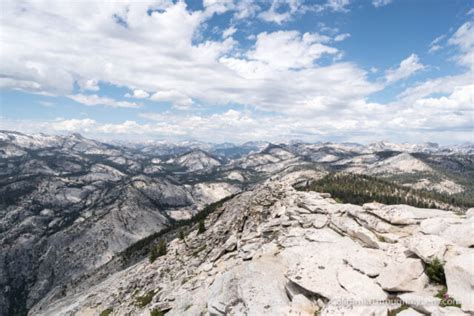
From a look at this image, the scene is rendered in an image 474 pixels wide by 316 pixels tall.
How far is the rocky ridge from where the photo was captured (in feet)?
83.5

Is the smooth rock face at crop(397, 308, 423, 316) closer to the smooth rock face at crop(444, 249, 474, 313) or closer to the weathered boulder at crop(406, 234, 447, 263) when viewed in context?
the smooth rock face at crop(444, 249, 474, 313)

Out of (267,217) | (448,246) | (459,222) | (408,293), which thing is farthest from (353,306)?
(267,217)

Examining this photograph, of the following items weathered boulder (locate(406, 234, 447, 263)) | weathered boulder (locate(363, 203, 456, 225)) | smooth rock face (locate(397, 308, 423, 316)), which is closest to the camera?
smooth rock face (locate(397, 308, 423, 316))

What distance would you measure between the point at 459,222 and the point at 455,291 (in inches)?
607

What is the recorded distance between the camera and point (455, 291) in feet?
74.7

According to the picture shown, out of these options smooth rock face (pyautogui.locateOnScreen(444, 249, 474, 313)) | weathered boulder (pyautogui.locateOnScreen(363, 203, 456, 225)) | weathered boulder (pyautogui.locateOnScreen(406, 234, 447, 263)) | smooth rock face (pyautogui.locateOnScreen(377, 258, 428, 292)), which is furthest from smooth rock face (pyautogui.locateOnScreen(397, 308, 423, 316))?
weathered boulder (pyautogui.locateOnScreen(363, 203, 456, 225))

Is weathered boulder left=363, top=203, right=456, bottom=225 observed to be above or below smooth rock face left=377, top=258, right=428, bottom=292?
above

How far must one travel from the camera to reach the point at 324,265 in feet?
107

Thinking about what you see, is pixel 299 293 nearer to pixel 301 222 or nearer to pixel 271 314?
pixel 271 314

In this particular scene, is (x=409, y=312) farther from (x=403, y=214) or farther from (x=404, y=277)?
(x=403, y=214)

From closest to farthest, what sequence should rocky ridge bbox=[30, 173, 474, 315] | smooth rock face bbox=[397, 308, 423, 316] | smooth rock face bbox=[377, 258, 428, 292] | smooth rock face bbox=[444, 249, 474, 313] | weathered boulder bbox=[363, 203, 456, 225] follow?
smooth rock face bbox=[444, 249, 474, 313], smooth rock face bbox=[397, 308, 423, 316], rocky ridge bbox=[30, 173, 474, 315], smooth rock face bbox=[377, 258, 428, 292], weathered boulder bbox=[363, 203, 456, 225]

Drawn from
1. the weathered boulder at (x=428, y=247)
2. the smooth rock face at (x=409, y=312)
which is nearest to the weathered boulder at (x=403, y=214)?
the weathered boulder at (x=428, y=247)

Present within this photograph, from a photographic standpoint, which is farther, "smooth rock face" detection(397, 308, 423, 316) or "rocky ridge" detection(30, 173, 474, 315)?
"rocky ridge" detection(30, 173, 474, 315)

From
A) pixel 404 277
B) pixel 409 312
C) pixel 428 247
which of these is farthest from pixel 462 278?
pixel 428 247
